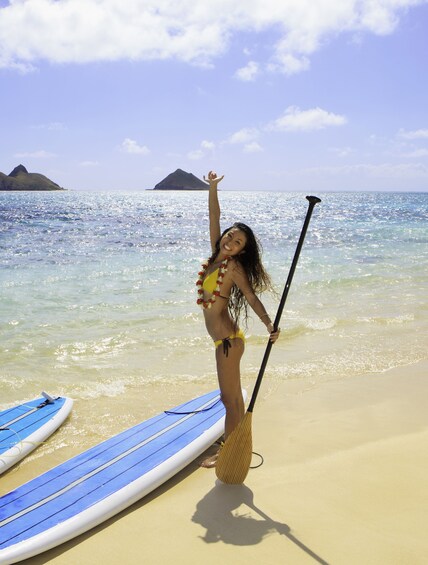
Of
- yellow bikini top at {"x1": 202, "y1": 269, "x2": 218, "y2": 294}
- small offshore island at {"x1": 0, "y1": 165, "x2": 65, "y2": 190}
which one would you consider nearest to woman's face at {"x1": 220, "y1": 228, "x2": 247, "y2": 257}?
yellow bikini top at {"x1": 202, "y1": 269, "x2": 218, "y2": 294}

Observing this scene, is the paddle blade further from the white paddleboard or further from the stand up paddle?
the white paddleboard

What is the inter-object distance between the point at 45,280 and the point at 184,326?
5.36 metres

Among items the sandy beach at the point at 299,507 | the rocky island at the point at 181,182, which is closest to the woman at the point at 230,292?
the sandy beach at the point at 299,507

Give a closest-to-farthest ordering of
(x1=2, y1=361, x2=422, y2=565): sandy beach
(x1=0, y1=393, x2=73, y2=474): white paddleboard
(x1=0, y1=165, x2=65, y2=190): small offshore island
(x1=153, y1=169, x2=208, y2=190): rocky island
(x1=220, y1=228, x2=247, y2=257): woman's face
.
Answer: (x1=2, y1=361, x2=422, y2=565): sandy beach
(x1=220, y1=228, x2=247, y2=257): woman's face
(x1=0, y1=393, x2=73, y2=474): white paddleboard
(x1=0, y1=165, x2=65, y2=190): small offshore island
(x1=153, y1=169, x2=208, y2=190): rocky island

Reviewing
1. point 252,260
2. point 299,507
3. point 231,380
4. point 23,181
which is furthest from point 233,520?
point 23,181

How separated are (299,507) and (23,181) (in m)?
159

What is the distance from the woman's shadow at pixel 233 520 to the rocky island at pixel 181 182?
170m

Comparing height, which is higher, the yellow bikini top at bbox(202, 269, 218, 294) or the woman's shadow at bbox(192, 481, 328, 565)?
the yellow bikini top at bbox(202, 269, 218, 294)

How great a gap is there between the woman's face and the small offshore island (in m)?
147

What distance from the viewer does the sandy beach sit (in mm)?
3041

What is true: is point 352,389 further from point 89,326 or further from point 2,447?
point 89,326

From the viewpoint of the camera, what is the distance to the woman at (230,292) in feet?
11.9

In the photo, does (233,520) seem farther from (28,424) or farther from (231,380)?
(28,424)

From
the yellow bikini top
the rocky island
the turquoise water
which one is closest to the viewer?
the yellow bikini top
